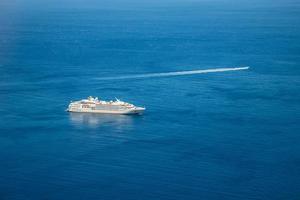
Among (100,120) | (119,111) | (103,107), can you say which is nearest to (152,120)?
(119,111)

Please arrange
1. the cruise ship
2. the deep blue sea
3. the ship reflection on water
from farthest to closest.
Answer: the cruise ship
the ship reflection on water
the deep blue sea

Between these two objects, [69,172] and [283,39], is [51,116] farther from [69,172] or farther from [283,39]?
[283,39]

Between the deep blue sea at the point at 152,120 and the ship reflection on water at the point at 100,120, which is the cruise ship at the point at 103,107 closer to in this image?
the ship reflection on water at the point at 100,120

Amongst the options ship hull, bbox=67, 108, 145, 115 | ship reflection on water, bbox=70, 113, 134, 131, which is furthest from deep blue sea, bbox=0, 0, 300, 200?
ship hull, bbox=67, 108, 145, 115

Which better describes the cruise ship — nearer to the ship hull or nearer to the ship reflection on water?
the ship hull

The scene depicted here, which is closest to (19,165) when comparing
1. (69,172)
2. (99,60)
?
(69,172)
